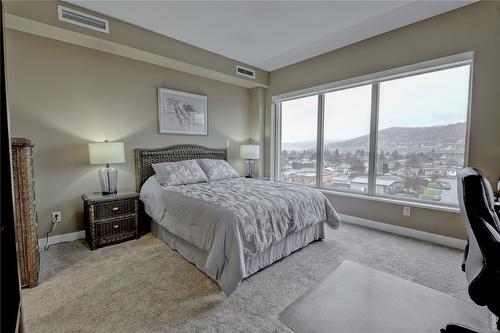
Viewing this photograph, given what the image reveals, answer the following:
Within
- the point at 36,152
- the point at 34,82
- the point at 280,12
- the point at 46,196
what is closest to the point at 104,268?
the point at 46,196

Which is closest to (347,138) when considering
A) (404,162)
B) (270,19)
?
(404,162)

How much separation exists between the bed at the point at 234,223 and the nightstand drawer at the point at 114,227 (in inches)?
9.7

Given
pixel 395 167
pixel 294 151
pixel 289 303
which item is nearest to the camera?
pixel 289 303

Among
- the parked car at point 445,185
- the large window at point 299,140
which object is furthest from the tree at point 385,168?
the large window at point 299,140

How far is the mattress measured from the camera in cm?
194

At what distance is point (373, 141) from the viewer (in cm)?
355

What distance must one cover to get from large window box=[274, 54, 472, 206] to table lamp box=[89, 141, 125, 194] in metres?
3.12

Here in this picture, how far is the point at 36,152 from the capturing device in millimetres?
2797

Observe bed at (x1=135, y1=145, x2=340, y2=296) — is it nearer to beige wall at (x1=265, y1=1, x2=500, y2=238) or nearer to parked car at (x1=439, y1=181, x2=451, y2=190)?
beige wall at (x1=265, y1=1, x2=500, y2=238)

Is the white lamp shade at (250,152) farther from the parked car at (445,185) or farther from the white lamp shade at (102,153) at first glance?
the parked car at (445,185)

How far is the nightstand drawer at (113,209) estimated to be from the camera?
9.08 ft

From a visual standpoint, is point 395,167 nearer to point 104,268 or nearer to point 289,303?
point 289,303

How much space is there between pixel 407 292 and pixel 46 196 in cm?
400

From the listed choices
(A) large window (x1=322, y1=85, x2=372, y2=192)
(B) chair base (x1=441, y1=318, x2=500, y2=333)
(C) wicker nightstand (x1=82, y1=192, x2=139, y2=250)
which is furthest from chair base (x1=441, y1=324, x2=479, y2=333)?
(C) wicker nightstand (x1=82, y1=192, x2=139, y2=250)
